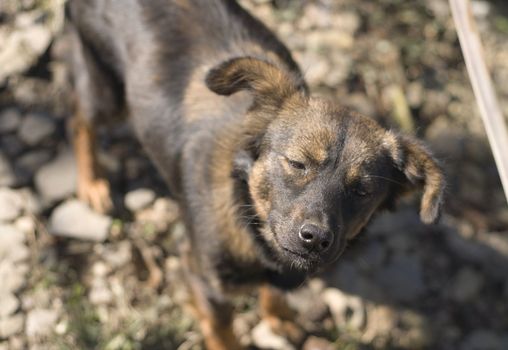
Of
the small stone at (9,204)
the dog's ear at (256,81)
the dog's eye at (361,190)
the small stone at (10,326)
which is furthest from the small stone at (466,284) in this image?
the small stone at (9,204)

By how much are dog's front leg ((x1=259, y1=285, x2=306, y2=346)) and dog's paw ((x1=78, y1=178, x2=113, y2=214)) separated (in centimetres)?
140

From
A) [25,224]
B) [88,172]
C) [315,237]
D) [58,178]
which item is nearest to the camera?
[315,237]

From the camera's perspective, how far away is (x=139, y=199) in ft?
17.0

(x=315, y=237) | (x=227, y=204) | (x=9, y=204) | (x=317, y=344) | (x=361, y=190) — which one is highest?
(x=361, y=190)

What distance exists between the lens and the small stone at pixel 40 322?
4402mm

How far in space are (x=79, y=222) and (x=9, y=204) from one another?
0.54 meters

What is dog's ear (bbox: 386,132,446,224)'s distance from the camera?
3.45m

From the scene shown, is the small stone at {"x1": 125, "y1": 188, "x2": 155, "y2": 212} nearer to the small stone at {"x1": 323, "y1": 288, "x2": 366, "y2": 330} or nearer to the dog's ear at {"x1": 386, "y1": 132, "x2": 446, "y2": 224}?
the small stone at {"x1": 323, "y1": 288, "x2": 366, "y2": 330}

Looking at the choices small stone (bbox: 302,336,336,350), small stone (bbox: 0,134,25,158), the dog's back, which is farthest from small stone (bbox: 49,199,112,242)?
small stone (bbox: 302,336,336,350)

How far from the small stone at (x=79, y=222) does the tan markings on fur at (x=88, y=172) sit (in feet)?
0.23

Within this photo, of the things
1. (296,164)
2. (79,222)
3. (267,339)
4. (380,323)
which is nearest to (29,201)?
(79,222)

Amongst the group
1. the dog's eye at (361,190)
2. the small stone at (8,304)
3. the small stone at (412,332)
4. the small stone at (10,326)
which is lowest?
the small stone at (10,326)

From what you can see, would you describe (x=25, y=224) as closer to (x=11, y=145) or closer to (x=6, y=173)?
(x=6, y=173)

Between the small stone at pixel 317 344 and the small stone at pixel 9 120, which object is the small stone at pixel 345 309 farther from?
the small stone at pixel 9 120
